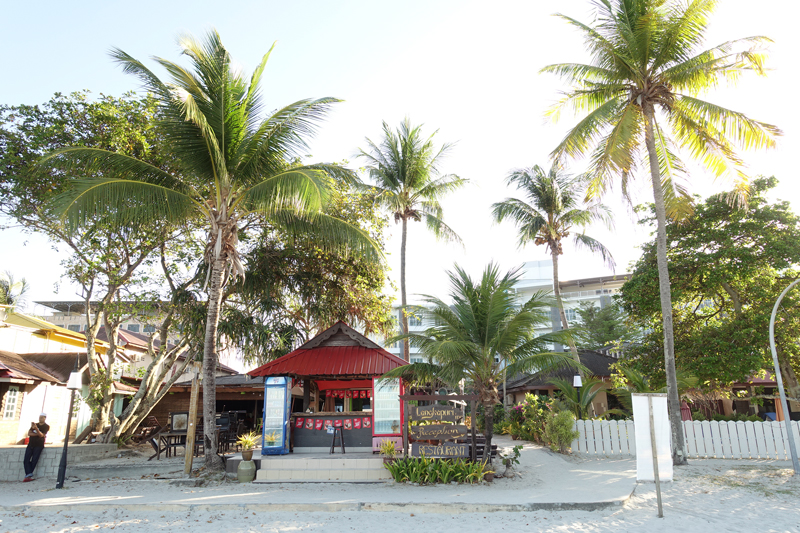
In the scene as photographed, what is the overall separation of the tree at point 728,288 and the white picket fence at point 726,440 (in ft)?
7.02

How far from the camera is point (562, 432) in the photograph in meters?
14.8

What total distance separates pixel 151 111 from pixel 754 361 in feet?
64.7

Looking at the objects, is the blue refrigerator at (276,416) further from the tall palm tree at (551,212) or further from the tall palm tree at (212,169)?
the tall palm tree at (551,212)

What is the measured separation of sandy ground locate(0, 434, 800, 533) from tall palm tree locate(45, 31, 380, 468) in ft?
8.54

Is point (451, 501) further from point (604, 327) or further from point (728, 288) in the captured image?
point (604, 327)

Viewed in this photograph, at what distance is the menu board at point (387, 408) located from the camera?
1249cm

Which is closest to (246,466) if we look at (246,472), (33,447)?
(246,472)

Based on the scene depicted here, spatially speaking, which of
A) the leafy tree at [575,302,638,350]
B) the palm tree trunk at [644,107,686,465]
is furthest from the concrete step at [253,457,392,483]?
the leafy tree at [575,302,638,350]

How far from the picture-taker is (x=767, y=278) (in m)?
15.9

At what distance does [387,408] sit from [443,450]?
2.37 metres

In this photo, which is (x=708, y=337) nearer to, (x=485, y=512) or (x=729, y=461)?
(x=729, y=461)

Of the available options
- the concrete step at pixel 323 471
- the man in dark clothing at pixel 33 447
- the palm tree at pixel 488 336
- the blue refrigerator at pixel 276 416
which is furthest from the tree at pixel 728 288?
the man in dark clothing at pixel 33 447

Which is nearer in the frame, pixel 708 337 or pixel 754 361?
pixel 754 361

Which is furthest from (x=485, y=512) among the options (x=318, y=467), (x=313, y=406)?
(x=313, y=406)
